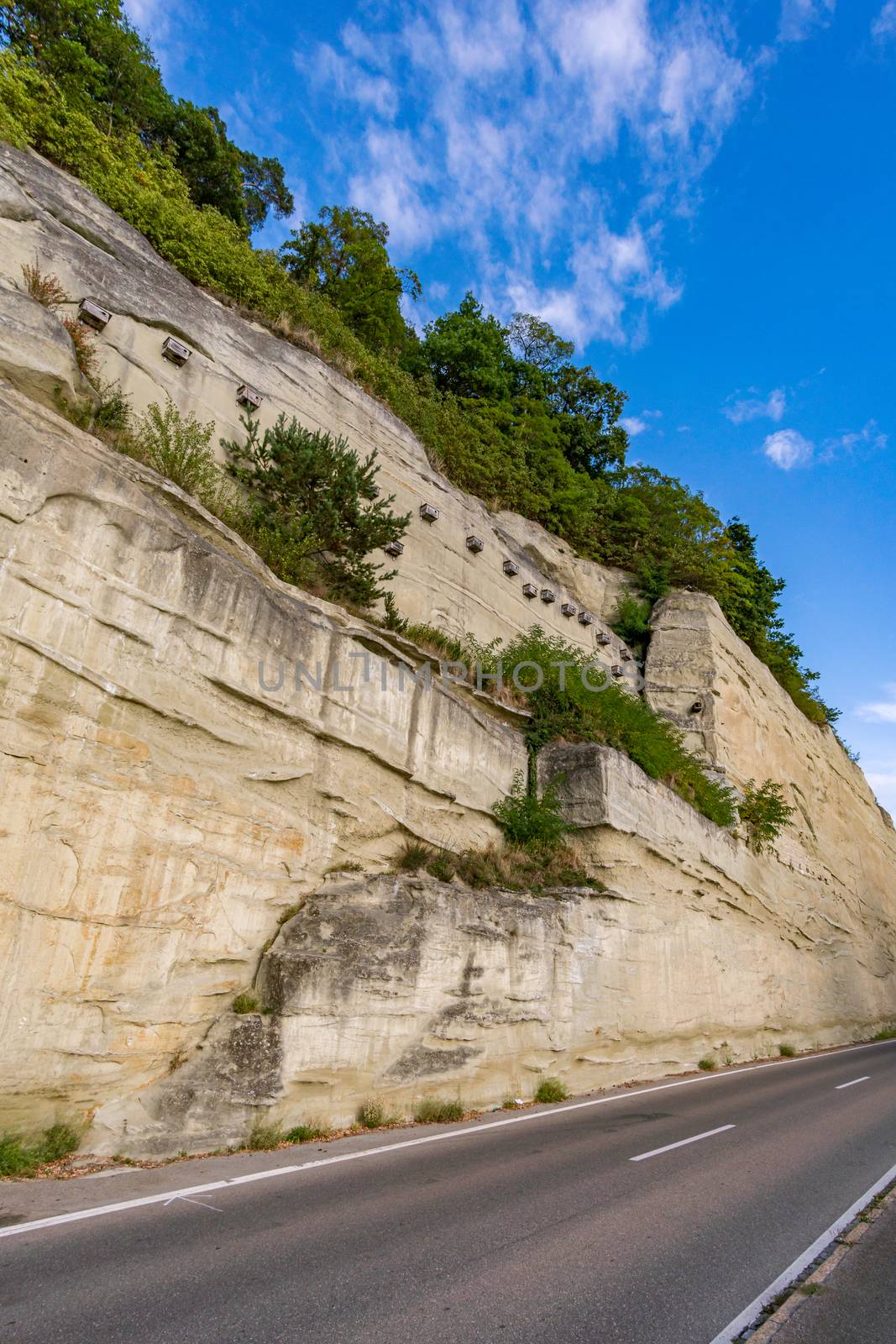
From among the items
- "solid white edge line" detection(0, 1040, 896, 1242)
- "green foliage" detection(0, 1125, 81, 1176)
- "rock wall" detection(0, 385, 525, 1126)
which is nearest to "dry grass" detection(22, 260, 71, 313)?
"rock wall" detection(0, 385, 525, 1126)

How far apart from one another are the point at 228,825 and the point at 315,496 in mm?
6904

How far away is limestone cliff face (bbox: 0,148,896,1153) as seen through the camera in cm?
695

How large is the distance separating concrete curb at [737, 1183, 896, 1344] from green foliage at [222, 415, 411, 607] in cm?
1077

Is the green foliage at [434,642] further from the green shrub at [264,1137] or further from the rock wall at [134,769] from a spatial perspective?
the green shrub at [264,1137]

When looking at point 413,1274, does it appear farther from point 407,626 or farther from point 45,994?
point 407,626

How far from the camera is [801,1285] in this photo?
14.3 ft

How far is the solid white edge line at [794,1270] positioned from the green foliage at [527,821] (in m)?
7.69

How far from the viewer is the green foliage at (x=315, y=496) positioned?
42.9 feet

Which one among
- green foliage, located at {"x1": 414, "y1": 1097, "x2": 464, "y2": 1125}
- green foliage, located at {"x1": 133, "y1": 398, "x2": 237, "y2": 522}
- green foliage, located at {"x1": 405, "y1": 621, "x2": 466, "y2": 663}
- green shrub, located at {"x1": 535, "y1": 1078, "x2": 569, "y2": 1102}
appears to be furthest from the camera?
green foliage, located at {"x1": 405, "y1": 621, "x2": 466, "y2": 663}

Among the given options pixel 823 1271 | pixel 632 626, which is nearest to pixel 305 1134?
pixel 823 1271

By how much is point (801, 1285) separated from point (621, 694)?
15.5 meters

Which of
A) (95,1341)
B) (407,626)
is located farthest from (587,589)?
(95,1341)

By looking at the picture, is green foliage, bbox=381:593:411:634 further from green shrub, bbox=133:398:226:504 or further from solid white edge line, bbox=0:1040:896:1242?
solid white edge line, bbox=0:1040:896:1242

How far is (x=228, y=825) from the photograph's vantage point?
336 inches
